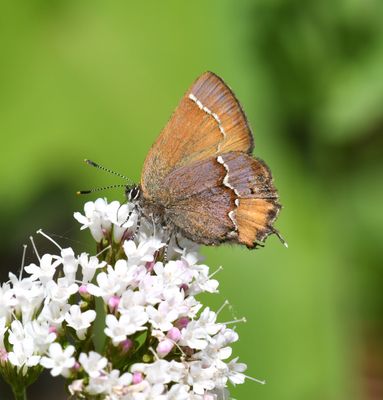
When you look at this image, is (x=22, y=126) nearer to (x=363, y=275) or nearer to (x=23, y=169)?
(x=23, y=169)

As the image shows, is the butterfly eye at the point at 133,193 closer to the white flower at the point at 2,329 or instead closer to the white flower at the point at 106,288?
the white flower at the point at 106,288

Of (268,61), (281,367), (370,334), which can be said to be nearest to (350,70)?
(268,61)

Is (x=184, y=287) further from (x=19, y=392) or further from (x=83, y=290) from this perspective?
(x=19, y=392)

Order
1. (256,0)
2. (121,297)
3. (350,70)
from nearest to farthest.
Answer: (121,297)
(256,0)
(350,70)

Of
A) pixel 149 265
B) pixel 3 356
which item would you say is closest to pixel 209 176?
pixel 149 265

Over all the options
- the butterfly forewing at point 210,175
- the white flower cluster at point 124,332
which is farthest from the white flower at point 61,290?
the butterfly forewing at point 210,175

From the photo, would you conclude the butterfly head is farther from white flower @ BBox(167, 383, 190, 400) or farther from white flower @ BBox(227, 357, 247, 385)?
white flower @ BBox(167, 383, 190, 400)
